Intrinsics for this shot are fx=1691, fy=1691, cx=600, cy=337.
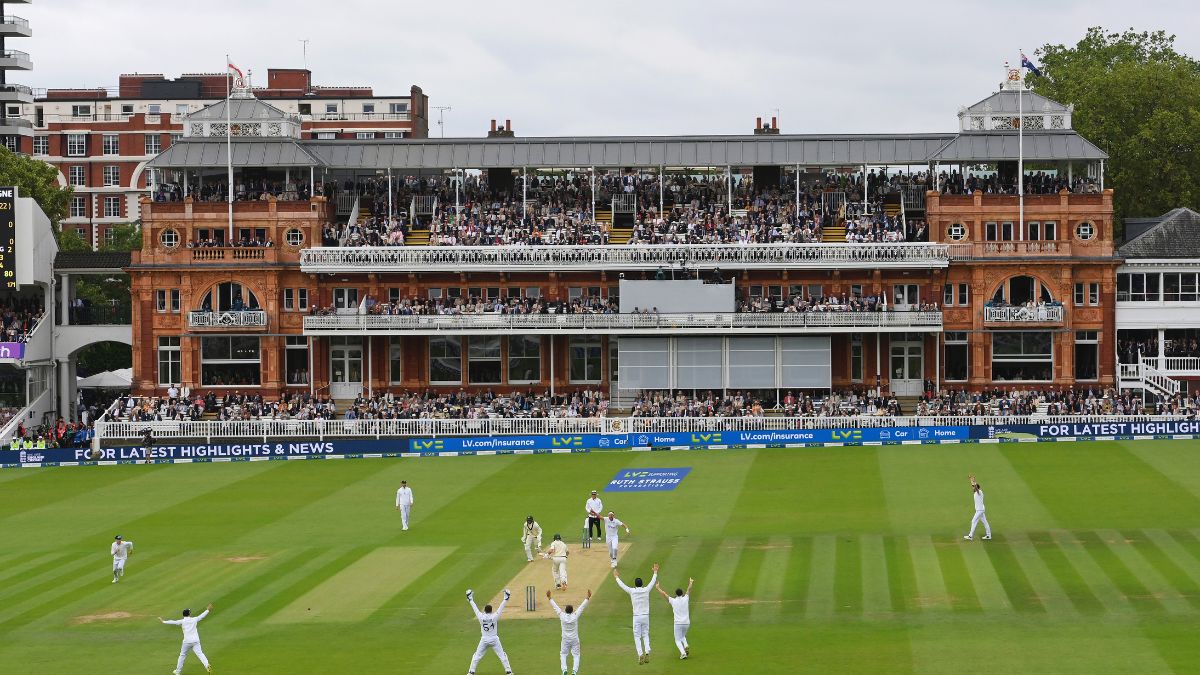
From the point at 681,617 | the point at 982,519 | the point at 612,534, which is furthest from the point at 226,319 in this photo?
the point at 681,617

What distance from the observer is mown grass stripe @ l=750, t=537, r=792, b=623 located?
35.5 meters

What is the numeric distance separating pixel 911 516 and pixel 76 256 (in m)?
46.3

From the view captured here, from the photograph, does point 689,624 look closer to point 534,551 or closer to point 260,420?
point 534,551

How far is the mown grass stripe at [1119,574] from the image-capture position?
35.0 meters

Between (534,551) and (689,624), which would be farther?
(534,551)

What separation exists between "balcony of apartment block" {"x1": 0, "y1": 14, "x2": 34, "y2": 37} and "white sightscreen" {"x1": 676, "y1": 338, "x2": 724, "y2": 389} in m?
54.8

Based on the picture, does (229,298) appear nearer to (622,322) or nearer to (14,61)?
(622,322)

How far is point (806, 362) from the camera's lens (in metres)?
72.8

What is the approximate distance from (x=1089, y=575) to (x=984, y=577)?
7.65 feet

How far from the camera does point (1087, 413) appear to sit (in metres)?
66.4

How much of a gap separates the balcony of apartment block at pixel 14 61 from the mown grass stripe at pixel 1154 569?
8322 centimetres

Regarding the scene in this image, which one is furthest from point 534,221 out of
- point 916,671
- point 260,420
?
point 916,671

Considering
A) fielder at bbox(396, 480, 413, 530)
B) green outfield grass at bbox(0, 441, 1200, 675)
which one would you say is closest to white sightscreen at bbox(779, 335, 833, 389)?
green outfield grass at bbox(0, 441, 1200, 675)

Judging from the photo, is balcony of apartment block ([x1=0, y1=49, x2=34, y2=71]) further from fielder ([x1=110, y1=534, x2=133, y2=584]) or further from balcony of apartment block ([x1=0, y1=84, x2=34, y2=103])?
fielder ([x1=110, y1=534, x2=133, y2=584])
